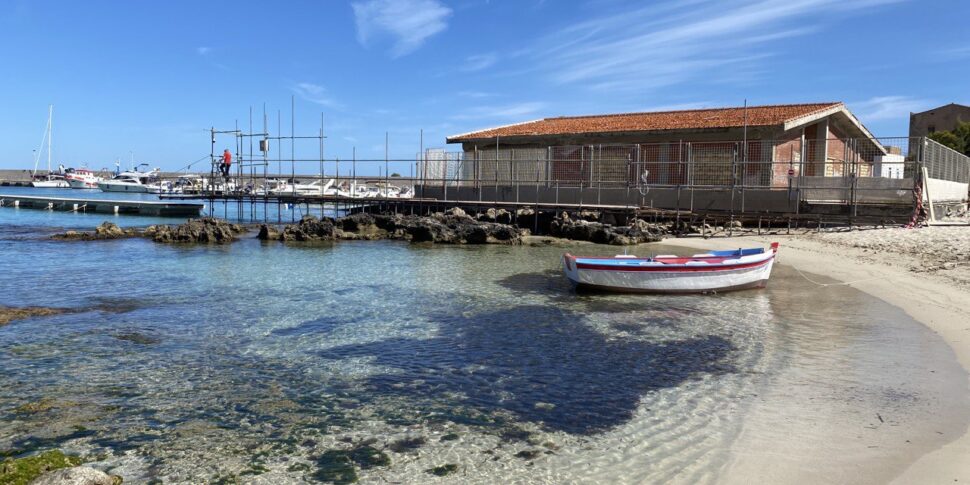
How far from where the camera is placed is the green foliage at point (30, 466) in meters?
4.47

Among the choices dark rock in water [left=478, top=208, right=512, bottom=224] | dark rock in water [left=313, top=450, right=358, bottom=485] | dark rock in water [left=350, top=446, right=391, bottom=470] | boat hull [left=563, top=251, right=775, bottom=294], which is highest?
dark rock in water [left=478, top=208, right=512, bottom=224]

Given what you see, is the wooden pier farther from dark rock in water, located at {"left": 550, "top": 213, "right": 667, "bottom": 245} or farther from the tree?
the tree

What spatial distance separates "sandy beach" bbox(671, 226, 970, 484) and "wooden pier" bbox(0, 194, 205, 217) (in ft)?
113

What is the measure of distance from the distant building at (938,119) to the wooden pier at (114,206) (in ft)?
199

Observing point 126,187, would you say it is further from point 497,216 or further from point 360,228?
point 497,216

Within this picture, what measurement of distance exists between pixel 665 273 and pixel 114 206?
4379 centimetres

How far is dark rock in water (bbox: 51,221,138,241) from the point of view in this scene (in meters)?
24.6

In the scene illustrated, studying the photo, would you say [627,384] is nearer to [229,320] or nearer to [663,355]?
[663,355]

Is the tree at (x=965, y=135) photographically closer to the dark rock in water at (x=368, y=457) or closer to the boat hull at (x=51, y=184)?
the dark rock in water at (x=368, y=457)

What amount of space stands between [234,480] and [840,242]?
19487mm

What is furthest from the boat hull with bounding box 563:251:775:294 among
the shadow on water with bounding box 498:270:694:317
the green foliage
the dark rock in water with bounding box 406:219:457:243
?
the dark rock in water with bounding box 406:219:457:243

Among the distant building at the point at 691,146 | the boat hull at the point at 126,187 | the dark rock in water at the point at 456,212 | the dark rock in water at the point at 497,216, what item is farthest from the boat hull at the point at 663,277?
the boat hull at the point at 126,187

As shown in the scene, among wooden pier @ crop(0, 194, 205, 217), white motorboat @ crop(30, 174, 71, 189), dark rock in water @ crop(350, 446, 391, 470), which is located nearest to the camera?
dark rock in water @ crop(350, 446, 391, 470)

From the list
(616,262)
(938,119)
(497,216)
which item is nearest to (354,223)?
(497,216)
